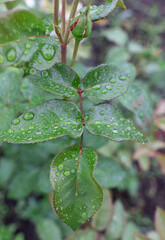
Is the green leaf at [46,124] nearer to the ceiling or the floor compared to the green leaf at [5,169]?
nearer to the ceiling

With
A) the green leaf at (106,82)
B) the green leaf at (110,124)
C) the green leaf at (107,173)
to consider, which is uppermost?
the green leaf at (106,82)

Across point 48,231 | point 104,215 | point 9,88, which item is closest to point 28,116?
point 9,88

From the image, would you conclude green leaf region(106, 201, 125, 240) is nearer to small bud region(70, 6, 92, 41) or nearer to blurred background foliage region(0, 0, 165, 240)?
blurred background foliage region(0, 0, 165, 240)

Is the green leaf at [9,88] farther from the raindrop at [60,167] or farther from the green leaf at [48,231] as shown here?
the green leaf at [48,231]

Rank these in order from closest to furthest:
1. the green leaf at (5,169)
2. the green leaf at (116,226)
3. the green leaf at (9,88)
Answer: the green leaf at (9,88) → the green leaf at (116,226) → the green leaf at (5,169)

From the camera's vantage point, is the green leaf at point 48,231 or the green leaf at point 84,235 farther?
the green leaf at point 48,231

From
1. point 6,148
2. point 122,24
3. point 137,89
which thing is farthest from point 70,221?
point 122,24

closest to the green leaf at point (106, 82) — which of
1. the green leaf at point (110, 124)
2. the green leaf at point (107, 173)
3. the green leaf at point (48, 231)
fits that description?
the green leaf at point (110, 124)

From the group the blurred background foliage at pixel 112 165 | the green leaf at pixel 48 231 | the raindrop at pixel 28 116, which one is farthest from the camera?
the green leaf at pixel 48 231
